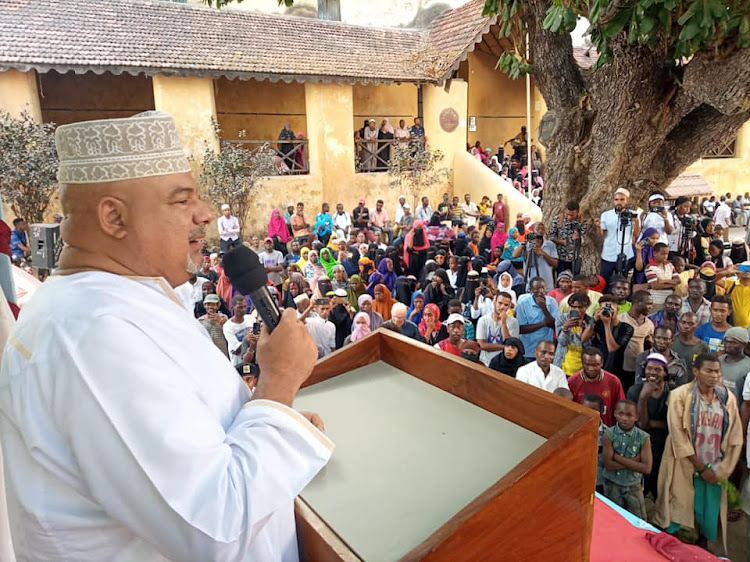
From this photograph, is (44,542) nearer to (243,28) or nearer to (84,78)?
(243,28)

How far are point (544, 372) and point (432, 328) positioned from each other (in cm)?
154

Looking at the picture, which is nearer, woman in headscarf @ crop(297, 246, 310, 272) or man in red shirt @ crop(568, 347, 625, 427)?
man in red shirt @ crop(568, 347, 625, 427)

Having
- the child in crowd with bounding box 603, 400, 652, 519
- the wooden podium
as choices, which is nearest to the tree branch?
the child in crowd with bounding box 603, 400, 652, 519

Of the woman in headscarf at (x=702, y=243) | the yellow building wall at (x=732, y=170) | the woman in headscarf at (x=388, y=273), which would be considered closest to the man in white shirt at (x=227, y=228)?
the woman in headscarf at (x=388, y=273)

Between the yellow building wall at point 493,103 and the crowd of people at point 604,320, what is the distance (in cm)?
941

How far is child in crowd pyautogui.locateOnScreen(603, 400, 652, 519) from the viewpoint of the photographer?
12.0 ft

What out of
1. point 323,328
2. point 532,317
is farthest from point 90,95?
point 532,317

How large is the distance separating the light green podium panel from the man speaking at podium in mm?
141

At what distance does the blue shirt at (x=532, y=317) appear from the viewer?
536 cm

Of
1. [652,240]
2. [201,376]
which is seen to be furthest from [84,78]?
[201,376]

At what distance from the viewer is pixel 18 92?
10945 mm

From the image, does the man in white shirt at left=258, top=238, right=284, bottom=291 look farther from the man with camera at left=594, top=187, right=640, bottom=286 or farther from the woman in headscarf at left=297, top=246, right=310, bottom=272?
the man with camera at left=594, top=187, right=640, bottom=286

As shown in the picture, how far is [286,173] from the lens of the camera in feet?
44.5

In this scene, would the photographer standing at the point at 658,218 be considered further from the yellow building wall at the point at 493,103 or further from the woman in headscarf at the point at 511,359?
the yellow building wall at the point at 493,103
